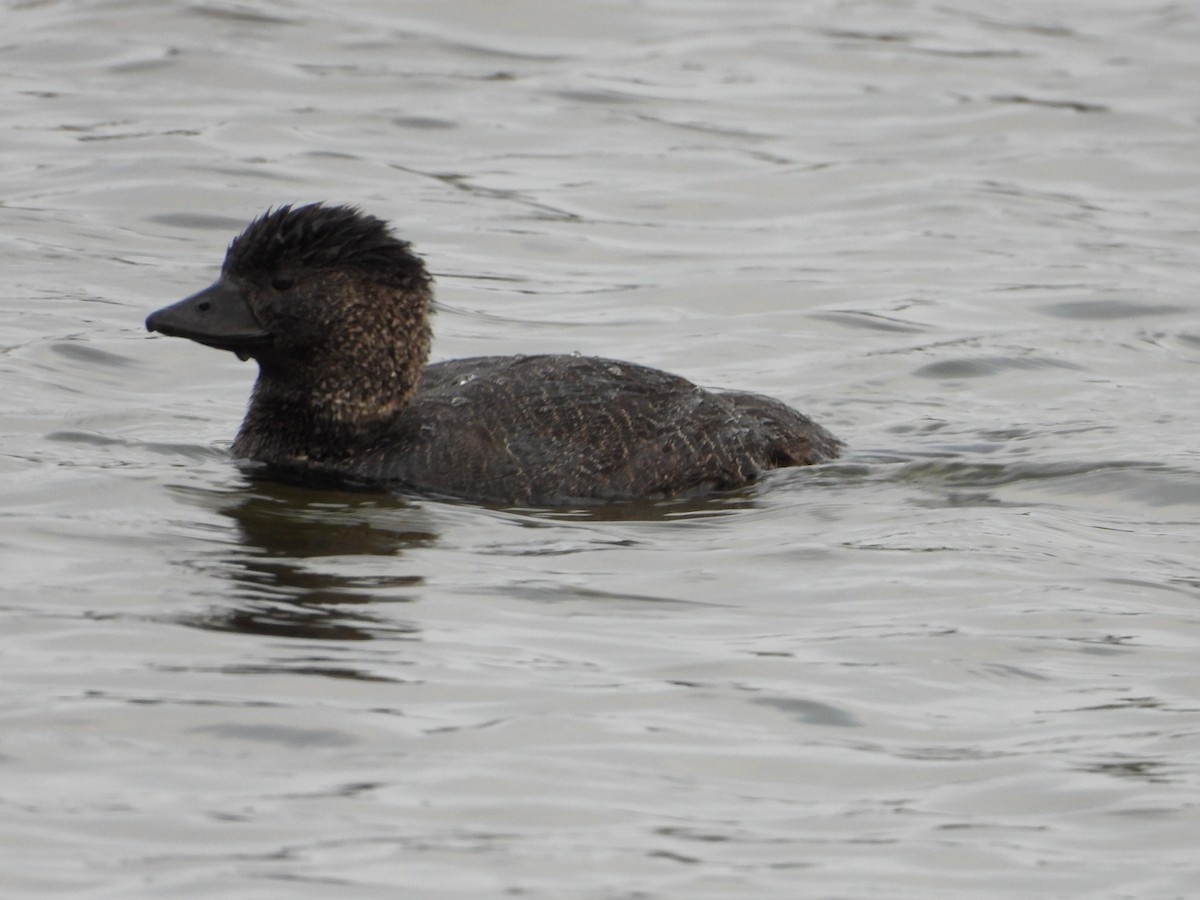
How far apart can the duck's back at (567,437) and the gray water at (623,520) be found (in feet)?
0.55

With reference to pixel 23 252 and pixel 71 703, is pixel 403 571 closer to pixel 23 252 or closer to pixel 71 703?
pixel 71 703

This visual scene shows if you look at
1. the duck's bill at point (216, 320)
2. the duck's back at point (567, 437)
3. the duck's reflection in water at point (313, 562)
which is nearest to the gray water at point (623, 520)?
the duck's reflection in water at point (313, 562)

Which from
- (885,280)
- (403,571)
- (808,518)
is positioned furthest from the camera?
(885,280)

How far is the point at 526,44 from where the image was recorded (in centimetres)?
2078

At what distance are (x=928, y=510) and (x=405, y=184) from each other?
8.00 meters

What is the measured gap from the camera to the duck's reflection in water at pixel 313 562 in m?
7.62

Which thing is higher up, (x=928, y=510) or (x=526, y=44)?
(x=526, y=44)

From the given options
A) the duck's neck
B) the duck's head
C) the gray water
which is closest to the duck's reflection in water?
the gray water

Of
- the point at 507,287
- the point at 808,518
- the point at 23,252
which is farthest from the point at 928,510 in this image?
the point at 23,252

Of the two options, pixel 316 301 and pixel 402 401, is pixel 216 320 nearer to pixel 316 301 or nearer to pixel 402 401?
pixel 316 301

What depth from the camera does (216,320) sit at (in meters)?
9.50

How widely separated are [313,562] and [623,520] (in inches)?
56.6

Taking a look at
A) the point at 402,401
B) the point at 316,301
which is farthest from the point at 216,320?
the point at 402,401

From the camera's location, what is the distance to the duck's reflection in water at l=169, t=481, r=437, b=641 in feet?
25.0
